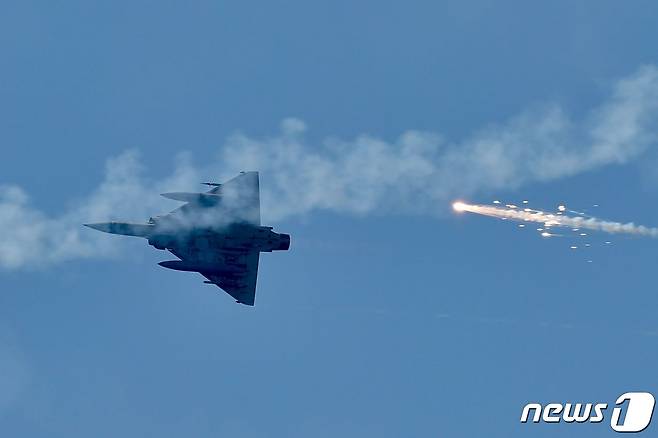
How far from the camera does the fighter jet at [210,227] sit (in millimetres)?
113750

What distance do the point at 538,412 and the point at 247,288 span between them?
2817 centimetres

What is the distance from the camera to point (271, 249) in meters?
115

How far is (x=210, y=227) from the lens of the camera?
115 m

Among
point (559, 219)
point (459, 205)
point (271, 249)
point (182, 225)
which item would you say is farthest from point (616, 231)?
point (182, 225)

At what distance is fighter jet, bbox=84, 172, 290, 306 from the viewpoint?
11375 cm

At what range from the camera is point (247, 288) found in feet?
393

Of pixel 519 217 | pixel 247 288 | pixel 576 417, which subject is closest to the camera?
pixel 576 417

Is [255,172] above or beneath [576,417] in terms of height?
above

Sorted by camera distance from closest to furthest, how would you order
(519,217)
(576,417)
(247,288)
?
(576,417) → (519,217) → (247,288)

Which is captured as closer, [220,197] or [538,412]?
[538,412]

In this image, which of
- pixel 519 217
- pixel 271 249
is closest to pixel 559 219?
pixel 519 217

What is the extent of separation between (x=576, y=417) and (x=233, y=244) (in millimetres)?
31530

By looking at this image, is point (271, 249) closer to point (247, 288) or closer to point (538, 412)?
point (247, 288)

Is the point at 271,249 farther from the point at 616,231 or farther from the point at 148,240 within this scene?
the point at 616,231
